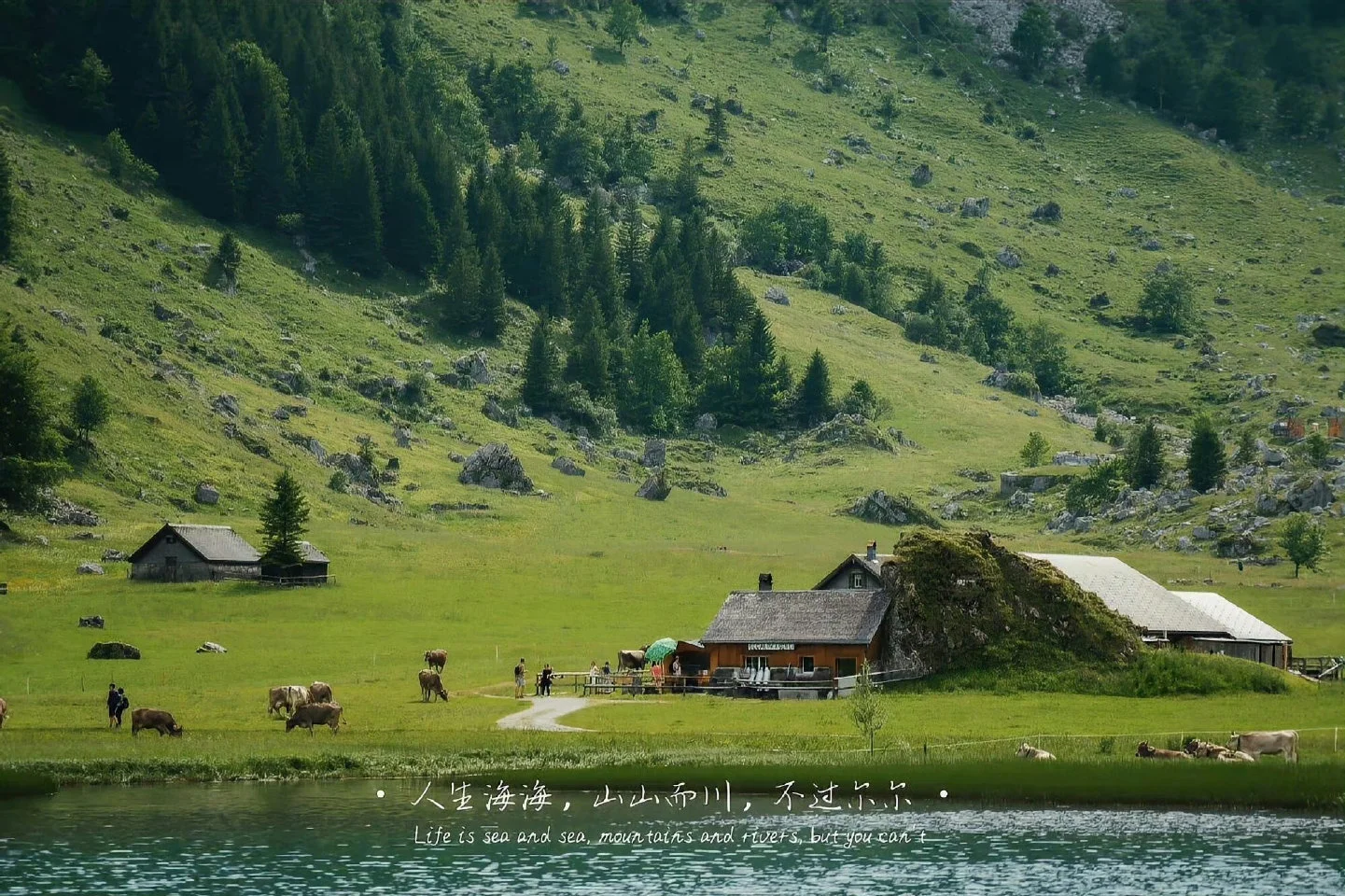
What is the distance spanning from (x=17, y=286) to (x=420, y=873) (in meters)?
120

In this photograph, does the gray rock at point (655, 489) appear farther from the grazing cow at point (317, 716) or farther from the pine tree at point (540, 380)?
the grazing cow at point (317, 716)

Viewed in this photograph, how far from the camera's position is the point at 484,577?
380ft

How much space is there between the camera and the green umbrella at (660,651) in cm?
8562

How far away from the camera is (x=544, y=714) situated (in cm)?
7138

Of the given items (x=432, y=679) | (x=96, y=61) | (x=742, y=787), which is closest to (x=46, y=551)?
(x=432, y=679)

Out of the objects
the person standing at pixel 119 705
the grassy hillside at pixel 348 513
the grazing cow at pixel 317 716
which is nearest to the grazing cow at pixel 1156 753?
the grassy hillside at pixel 348 513

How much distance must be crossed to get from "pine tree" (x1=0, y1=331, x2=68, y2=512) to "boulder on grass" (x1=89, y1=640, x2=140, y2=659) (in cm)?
3429

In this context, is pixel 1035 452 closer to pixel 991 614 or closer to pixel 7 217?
pixel 7 217

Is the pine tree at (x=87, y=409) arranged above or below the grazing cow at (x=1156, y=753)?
above

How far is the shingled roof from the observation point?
269 feet

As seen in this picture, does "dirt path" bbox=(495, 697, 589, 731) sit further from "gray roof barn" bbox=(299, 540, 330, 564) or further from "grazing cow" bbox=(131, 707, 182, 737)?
"gray roof barn" bbox=(299, 540, 330, 564)

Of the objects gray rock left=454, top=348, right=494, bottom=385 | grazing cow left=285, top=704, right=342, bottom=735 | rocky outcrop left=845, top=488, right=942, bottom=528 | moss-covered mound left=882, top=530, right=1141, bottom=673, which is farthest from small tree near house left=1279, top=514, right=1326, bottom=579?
gray rock left=454, top=348, right=494, bottom=385

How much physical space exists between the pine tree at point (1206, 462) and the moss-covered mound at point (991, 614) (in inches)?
3318

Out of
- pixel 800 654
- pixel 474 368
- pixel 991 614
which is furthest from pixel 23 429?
pixel 474 368
